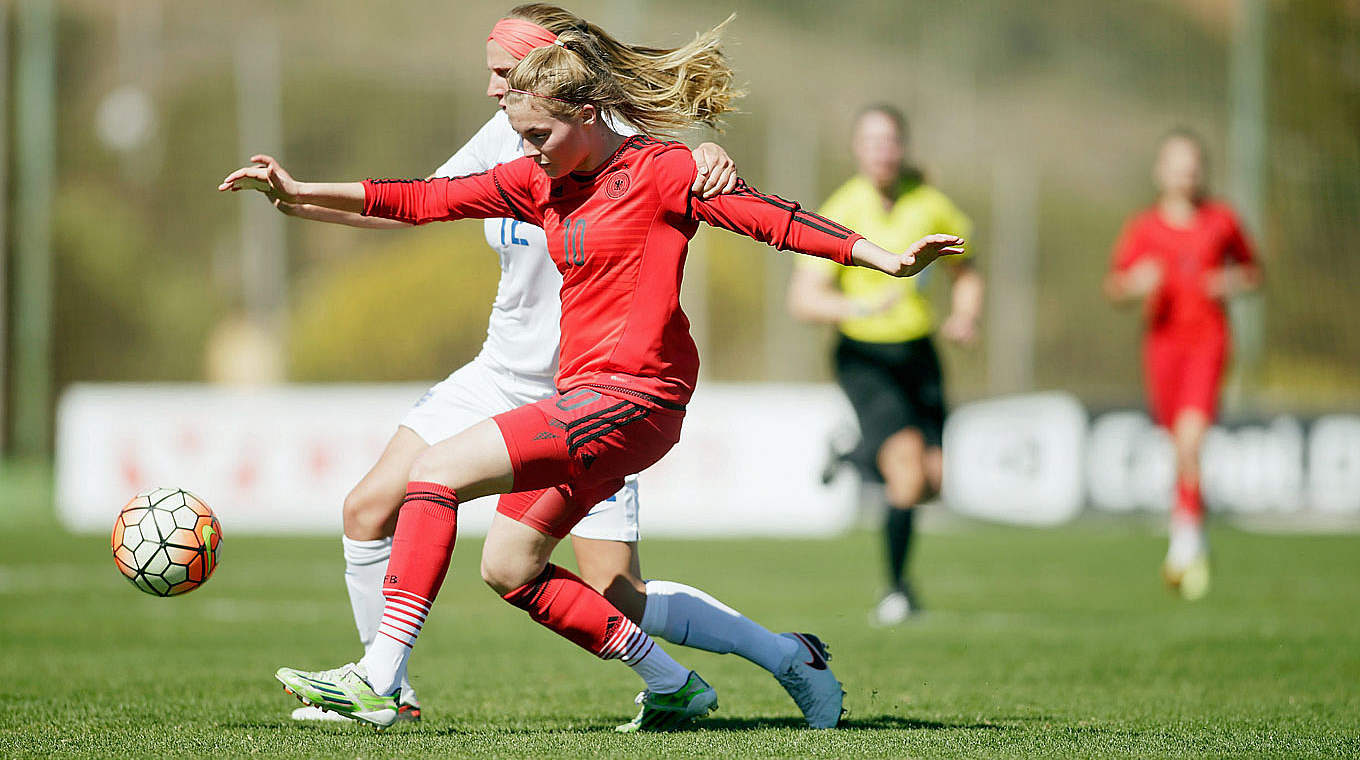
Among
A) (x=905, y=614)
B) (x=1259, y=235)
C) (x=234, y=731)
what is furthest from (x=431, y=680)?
(x=1259, y=235)

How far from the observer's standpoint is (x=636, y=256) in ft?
14.3

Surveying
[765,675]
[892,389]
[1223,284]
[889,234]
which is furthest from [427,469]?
[1223,284]

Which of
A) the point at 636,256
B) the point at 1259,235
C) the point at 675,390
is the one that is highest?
the point at 1259,235

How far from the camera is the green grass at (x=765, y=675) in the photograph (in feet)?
14.9

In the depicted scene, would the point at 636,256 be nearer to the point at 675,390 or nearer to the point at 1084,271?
the point at 675,390

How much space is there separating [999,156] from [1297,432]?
11102 mm

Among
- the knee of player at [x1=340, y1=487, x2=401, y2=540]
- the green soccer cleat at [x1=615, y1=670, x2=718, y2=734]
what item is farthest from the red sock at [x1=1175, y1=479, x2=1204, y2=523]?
the knee of player at [x1=340, y1=487, x2=401, y2=540]

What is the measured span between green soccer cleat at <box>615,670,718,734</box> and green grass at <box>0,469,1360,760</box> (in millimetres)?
79

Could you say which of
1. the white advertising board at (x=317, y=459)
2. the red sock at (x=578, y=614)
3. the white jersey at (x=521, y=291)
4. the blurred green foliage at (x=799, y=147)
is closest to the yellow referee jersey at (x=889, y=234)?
the white jersey at (x=521, y=291)

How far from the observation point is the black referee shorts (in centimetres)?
821

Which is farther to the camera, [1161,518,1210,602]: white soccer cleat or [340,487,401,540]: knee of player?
[1161,518,1210,602]: white soccer cleat

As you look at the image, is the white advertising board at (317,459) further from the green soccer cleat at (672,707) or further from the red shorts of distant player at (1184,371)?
the green soccer cleat at (672,707)

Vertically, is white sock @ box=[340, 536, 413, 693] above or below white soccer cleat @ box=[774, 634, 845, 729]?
above

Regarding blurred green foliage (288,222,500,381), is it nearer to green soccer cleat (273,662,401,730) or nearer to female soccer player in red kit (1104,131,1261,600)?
female soccer player in red kit (1104,131,1261,600)
